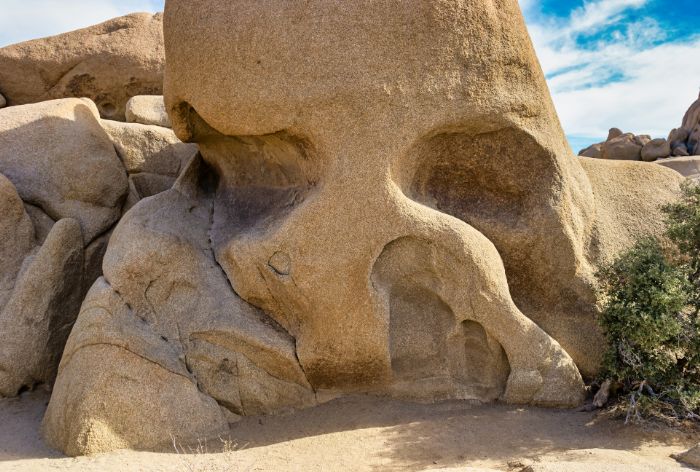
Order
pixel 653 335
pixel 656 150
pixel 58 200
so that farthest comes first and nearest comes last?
Result: pixel 656 150, pixel 58 200, pixel 653 335

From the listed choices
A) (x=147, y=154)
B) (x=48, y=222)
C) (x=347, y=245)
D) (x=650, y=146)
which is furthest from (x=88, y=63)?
(x=650, y=146)

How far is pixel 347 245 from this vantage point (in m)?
5.39

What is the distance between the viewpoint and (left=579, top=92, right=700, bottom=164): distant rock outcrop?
939 inches

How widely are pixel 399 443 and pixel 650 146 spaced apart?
2251 cm

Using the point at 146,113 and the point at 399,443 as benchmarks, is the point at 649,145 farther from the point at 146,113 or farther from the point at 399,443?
the point at 399,443

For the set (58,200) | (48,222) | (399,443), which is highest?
(58,200)

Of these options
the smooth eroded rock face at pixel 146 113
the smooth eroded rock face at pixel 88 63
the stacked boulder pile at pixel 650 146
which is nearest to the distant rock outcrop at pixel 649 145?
the stacked boulder pile at pixel 650 146

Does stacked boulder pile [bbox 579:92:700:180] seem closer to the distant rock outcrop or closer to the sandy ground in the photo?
the distant rock outcrop

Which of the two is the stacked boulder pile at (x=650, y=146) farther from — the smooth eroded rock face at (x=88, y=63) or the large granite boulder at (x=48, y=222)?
the large granite boulder at (x=48, y=222)

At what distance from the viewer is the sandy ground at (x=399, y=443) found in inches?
185

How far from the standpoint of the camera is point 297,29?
5355mm

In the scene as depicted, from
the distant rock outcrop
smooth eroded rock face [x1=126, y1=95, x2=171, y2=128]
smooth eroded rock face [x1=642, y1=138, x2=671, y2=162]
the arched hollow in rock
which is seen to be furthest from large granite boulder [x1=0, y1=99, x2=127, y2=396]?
smooth eroded rock face [x1=642, y1=138, x2=671, y2=162]

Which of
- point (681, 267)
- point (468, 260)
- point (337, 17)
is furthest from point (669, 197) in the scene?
point (337, 17)

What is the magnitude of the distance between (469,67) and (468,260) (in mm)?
1754
